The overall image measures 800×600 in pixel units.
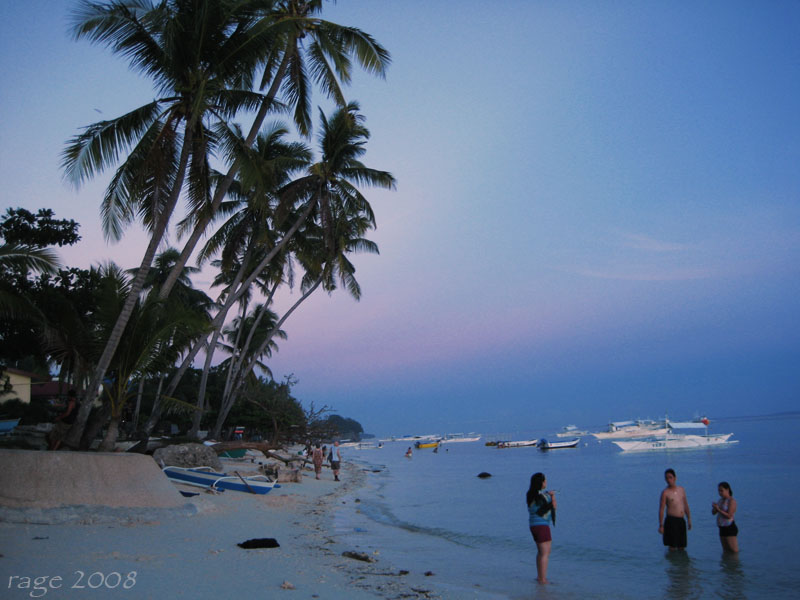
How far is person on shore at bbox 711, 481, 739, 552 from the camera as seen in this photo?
8977 millimetres

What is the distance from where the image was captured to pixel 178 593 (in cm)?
557

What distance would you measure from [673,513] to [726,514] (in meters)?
0.82

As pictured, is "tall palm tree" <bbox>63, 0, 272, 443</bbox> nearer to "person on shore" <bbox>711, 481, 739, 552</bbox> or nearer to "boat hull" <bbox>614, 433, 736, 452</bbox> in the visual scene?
"person on shore" <bbox>711, 481, 739, 552</bbox>

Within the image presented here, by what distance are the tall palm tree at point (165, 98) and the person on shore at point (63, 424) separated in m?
2.65

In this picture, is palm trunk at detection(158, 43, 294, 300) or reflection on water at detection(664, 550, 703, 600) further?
palm trunk at detection(158, 43, 294, 300)

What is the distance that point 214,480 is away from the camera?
14695 mm

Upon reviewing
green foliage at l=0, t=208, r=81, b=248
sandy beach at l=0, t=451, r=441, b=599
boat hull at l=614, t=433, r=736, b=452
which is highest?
green foliage at l=0, t=208, r=81, b=248

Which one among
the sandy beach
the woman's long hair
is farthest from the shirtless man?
the sandy beach

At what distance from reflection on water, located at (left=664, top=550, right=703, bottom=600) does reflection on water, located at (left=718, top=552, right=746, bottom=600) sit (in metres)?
0.36

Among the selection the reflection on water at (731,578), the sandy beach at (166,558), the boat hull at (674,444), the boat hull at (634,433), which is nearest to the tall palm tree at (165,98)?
the sandy beach at (166,558)

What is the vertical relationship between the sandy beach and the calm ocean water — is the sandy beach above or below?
above

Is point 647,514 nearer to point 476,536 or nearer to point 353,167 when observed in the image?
point 476,536

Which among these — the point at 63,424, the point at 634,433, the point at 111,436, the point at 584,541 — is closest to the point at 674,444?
the point at 634,433

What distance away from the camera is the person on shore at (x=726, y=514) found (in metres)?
8.98
